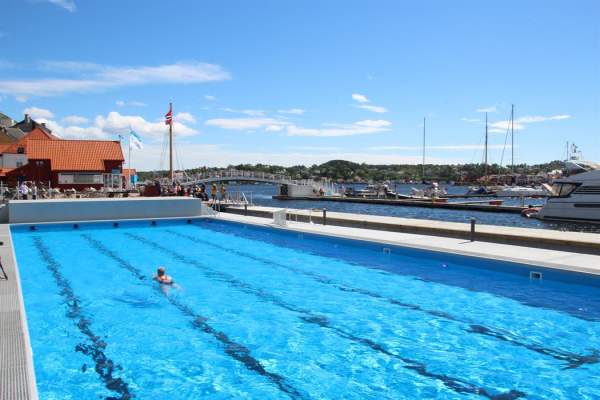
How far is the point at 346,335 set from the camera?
7.07m

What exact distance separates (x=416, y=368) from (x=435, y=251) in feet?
19.4

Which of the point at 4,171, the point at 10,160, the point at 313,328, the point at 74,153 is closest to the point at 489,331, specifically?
the point at 313,328

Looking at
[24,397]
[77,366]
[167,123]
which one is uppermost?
[167,123]

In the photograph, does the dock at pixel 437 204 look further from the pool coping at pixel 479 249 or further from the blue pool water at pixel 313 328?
the blue pool water at pixel 313 328

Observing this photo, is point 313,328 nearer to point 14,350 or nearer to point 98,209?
point 14,350

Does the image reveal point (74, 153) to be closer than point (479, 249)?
No

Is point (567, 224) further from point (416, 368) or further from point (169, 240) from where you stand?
point (416, 368)

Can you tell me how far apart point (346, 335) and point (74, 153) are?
3769cm

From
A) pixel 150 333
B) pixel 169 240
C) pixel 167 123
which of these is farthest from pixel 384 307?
pixel 167 123

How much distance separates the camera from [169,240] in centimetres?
1678

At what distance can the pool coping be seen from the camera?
379 inches

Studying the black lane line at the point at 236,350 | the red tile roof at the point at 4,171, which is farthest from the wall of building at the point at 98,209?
the red tile roof at the point at 4,171

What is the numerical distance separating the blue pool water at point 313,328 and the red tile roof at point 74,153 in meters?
27.5

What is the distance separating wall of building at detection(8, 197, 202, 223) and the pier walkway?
5890mm
